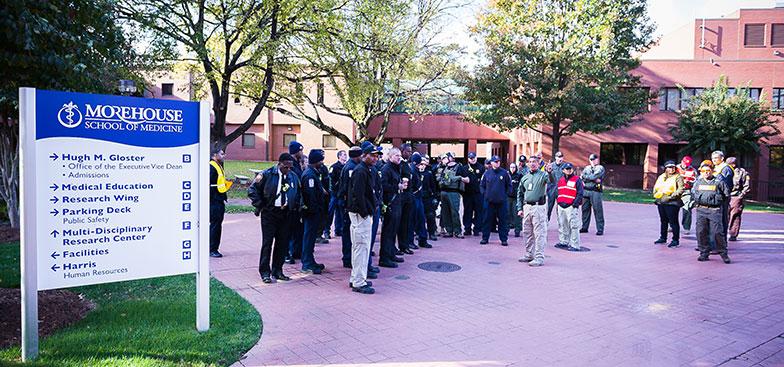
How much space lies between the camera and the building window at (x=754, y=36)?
38.2m

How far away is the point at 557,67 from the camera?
1016 inches

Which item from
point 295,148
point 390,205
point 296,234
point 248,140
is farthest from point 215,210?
point 248,140

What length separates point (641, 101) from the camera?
27.7m

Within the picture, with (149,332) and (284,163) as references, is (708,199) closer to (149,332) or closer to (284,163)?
(284,163)

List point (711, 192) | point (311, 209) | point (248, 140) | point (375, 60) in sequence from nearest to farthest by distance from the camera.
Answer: point (311, 209)
point (711, 192)
point (375, 60)
point (248, 140)

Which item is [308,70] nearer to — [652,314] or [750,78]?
[652,314]

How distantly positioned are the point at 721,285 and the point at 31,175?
28.5 ft

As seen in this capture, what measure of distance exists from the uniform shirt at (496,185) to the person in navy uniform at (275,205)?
17.0 feet

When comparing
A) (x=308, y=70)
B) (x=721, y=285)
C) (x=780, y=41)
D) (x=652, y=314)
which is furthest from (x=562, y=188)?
(x=780, y=41)

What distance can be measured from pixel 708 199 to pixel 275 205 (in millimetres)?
7625

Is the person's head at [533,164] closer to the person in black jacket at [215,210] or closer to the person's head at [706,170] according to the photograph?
the person's head at [706,170]

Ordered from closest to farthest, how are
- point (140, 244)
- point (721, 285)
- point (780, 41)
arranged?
point (140, 244) < point (721, 285) < point (780, 41)

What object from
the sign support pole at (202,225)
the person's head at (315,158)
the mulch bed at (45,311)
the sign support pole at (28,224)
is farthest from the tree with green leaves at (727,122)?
the sign support pole at (28,224)

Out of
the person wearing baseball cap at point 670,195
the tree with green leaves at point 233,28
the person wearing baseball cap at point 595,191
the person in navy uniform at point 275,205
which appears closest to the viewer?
the person in navy uniform at point 275,205
